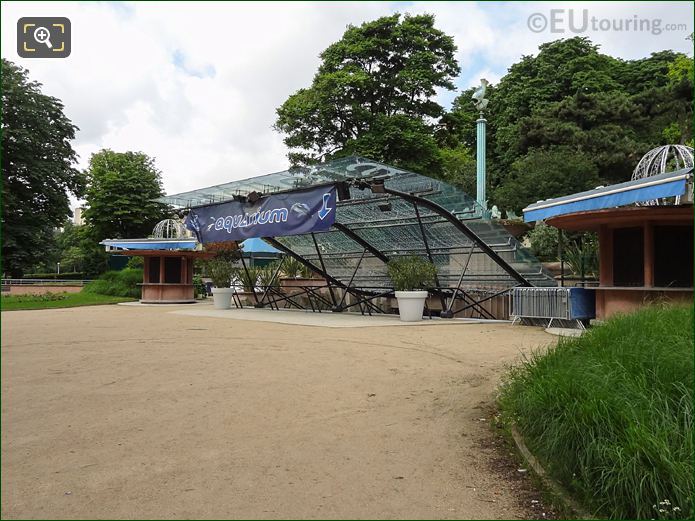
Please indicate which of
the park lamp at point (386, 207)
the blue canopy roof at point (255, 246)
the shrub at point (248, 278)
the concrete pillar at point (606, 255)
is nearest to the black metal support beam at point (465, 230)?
the park lamp at point (386, 207)

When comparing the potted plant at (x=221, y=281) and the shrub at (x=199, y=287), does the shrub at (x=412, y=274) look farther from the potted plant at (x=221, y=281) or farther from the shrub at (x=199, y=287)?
the shrub at (x=199, y=287)

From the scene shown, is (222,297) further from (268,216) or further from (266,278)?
(268,216)

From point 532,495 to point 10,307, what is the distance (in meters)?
2.64

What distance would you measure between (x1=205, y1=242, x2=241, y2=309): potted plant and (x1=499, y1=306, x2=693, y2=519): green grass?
12.1m

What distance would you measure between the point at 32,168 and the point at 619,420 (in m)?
2.93

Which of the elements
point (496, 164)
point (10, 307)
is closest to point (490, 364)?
point (10, 307)

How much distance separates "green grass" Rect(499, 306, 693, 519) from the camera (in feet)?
8.45

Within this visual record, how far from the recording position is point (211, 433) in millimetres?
2879

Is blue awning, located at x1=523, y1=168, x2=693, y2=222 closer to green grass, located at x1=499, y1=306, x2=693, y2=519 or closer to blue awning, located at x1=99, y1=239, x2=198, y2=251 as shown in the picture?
green grass, located at x1=499, y1=306, x2=693, y2=519

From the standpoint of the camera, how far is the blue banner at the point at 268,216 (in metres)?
11.0

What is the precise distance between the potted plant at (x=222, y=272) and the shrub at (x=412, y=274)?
529 centimetres

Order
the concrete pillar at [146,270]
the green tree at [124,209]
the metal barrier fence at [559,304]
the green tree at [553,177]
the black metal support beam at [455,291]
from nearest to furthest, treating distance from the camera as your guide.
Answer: the metal barrier fence at [559,304] < the black metal support beam at [455,291] < the concrete pillar at [146,270] < the green tree at [553,177] < the green tree at [124,209]

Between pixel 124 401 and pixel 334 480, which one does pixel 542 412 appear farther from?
pixel 124 401

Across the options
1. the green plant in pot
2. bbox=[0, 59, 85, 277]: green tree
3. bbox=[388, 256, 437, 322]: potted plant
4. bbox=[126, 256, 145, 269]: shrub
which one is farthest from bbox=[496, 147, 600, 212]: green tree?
bbox=[0, 59, 85, 277]: green tree
